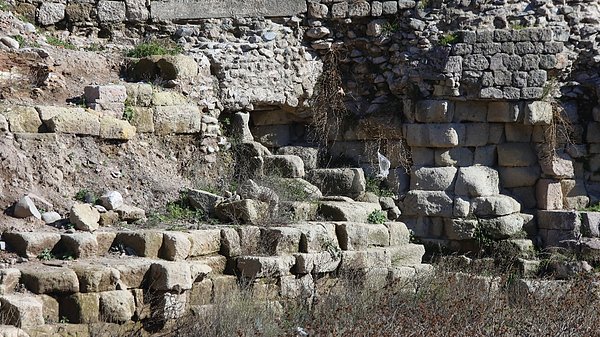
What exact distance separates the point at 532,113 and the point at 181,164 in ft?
14.8

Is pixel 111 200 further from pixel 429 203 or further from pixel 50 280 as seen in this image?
pixel 429 203

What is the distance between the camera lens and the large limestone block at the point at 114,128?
10.3m

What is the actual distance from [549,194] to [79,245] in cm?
669

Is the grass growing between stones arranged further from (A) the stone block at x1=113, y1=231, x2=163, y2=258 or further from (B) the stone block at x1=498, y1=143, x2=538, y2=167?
(B) the stone block at x1=498, y1=143, x2=538, y2=167

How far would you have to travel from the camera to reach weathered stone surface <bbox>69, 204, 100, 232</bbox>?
28.9 feet

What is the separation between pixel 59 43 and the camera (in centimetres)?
1195

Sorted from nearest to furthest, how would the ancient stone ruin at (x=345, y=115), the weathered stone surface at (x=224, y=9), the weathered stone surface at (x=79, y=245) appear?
the weathered stone surface at (x=79, y=245), the ancient stone ruin at (x=345, y=115), the weathered stone surface at (x=224, y=9)

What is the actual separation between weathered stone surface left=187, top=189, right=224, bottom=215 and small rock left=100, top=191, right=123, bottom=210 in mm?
979

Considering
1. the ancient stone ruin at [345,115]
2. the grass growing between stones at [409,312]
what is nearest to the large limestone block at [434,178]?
the ancient stone ruin at [345,115]

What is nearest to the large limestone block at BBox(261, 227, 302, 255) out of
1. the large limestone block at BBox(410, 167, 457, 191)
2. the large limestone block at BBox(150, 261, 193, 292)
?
the large limestone block at BBox(150, 261, 193, 292)

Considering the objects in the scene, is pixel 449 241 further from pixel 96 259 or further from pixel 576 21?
pixel 96 259

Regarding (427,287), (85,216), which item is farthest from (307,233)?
(85,216)

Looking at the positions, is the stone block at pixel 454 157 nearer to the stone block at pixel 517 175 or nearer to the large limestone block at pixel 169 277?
the stone block at pixel 517 175

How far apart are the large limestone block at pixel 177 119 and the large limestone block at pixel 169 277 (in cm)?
314
